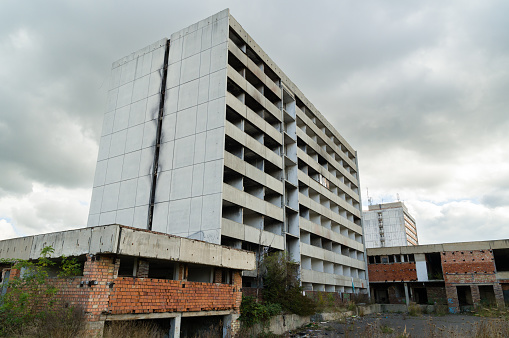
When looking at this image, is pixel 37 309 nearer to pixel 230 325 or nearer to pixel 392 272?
pixel 230 325

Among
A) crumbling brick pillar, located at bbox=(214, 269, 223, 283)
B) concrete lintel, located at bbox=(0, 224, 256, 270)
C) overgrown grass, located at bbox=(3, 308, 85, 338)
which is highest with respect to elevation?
concrete lintel, located at bbox=(0, 224, 256, 270)

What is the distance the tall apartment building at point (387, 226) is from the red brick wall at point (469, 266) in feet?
253

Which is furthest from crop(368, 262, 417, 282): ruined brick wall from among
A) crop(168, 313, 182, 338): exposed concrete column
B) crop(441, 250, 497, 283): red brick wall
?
crop(168, 313, 182, 338): exposed concrete column

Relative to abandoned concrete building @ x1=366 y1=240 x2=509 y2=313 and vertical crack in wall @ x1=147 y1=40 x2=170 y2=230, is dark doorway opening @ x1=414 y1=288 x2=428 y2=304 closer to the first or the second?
abandoned concrete building @ x1=366 y1=240 x2=509 y2=313

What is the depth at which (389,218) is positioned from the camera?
11725cm

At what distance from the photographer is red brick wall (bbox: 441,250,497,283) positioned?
37.6 m

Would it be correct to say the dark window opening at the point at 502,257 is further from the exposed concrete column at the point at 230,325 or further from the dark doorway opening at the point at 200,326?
the dark doorway opening at the point at 200,326

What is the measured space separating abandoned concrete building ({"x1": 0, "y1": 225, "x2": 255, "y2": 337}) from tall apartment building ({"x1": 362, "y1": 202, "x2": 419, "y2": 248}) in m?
106

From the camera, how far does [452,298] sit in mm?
38344

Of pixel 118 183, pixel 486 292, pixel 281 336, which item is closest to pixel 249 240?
pixel 281 336

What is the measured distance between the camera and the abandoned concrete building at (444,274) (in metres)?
37.6

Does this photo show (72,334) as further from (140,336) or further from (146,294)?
(146,294)

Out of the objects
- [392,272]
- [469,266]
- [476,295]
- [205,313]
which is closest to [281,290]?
[205,313]

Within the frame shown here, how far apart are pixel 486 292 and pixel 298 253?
73.8ft
